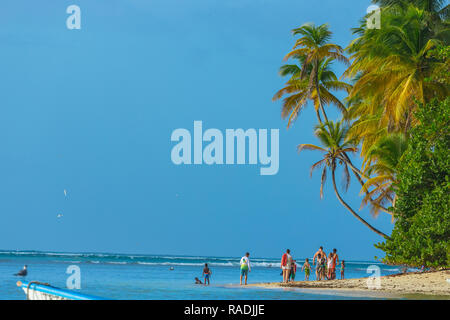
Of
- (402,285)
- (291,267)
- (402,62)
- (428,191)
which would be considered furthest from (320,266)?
(428,191)

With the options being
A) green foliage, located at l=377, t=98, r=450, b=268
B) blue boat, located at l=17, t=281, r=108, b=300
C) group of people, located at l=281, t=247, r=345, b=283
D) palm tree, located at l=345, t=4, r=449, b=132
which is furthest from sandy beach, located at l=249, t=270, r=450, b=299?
blue boat, located at l=17, t=281, r=108, b=300

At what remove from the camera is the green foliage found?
15484 mm

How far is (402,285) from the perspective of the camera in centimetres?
1969

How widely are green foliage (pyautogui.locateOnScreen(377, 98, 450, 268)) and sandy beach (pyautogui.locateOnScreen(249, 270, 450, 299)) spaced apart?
1.63m

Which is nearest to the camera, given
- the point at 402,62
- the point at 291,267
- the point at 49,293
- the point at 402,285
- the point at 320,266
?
the point at 49,293

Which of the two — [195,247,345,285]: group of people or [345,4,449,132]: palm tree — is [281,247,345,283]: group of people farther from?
[345,4,449,132]: palm tree

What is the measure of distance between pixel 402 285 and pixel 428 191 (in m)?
4.99

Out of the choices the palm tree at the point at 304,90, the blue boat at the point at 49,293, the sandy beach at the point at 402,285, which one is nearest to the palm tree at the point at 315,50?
the palm tree at the point at 304,90

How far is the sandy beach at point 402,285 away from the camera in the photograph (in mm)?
18047

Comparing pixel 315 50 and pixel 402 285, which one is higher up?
pixel 315 50

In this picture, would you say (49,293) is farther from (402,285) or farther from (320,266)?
(320,266)
